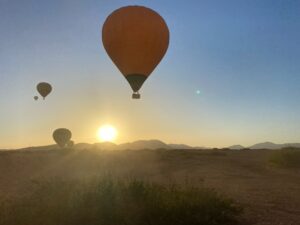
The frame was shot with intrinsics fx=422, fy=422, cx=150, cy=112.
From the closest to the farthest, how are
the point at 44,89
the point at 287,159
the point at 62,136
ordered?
1. the point at 287,159
2. the point at 44,89
3. the point at 62,136

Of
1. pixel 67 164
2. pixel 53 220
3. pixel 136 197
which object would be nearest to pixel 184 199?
pixel 136 197

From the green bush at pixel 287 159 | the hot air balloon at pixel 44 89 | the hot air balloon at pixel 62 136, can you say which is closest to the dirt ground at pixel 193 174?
the green bush at pixel 287 159

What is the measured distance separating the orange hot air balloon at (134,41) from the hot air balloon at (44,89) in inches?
1566

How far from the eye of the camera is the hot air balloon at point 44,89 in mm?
56406

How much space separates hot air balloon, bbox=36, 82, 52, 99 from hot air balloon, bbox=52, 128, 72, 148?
2779cm

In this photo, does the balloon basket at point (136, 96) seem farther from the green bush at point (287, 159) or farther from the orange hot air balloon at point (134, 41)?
the green bush at point (287, 159)

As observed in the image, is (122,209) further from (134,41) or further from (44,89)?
(44,89)

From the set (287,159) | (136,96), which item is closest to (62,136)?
(287,159)

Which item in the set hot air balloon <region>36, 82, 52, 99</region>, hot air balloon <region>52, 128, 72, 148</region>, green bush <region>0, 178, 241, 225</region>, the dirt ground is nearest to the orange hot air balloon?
the dirt ground

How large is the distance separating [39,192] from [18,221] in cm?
254

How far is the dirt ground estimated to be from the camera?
1191 cm

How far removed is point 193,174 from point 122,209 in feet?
44.6

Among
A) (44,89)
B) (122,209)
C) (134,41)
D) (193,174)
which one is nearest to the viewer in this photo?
(122,209)

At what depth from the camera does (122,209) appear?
9508mm
